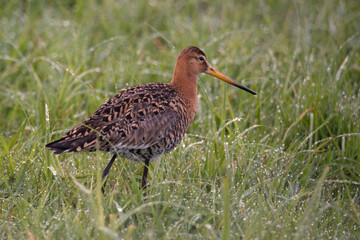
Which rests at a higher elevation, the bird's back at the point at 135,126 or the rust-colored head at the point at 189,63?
the rust-colored head at the point at 189,63

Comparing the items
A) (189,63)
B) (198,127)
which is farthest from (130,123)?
(198,127)

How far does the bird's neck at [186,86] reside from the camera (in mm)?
4387

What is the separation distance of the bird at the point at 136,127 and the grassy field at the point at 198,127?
0.44 ft

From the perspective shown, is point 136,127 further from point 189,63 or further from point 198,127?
point 198,127

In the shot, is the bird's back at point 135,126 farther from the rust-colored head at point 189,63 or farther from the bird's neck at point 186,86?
the rust-colored head at point 189,63

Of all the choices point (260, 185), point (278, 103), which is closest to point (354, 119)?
point (278, 103)

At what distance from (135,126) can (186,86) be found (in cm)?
68

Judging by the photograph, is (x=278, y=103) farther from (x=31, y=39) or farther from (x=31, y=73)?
(x=31, y=39)

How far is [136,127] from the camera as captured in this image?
13.0 feet

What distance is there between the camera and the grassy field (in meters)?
3.35

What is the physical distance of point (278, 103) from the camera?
16.7ft

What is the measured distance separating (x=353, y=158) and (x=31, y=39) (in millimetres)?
3972

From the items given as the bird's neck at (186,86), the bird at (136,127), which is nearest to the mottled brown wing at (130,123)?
the bird at (136,127)

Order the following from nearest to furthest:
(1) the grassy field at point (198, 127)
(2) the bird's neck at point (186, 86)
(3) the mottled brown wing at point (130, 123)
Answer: (1) the grassy field at point (198, 127)
(3) the mottled brown wing at point (130, 123)
(2) the bird's neck at point (186, 86)
